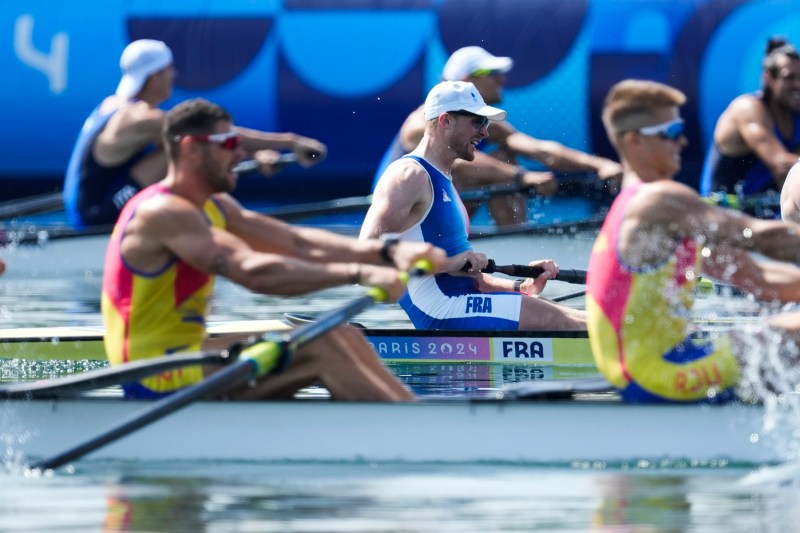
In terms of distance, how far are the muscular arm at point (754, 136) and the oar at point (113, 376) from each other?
278 inches

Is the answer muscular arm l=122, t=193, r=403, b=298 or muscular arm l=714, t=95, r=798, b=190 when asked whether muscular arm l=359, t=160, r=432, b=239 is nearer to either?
muscular arm l=122, t=193, r=403, b=298

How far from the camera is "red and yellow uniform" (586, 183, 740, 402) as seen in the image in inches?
258

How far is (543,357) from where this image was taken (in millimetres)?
9750

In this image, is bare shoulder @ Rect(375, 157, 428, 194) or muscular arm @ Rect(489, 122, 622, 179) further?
muscular arm @ Rect(489, 122, 622, 179)

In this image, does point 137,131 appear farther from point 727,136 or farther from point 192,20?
point 192,20

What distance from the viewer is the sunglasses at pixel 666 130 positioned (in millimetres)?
6551

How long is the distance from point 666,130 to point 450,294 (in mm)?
3193

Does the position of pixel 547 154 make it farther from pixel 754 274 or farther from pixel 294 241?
pixel 754 274

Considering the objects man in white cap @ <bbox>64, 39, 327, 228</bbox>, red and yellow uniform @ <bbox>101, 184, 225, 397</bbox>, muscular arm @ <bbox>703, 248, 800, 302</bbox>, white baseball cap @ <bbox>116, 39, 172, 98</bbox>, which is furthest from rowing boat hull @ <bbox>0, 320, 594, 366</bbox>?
white baseball cap @ <bbox>116, 39, 172, 98</bbox>

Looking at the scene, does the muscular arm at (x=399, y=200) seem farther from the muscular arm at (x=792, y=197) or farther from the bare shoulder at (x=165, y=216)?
the bare shoulder at (x=165, y=216)

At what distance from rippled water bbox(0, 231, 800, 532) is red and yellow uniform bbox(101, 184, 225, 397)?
14.4 inches

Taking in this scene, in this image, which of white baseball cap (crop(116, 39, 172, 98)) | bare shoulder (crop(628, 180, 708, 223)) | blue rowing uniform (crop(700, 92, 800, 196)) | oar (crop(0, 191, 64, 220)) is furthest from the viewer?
oar (crop(0, 191, 64, 220))

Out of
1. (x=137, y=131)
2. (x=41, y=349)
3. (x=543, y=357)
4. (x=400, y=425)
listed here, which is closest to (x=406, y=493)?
(x=400, y=425)

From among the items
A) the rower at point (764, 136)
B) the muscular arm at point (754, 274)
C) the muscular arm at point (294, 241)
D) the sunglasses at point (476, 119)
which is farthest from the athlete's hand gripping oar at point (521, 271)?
the rower at point (764, 136)
